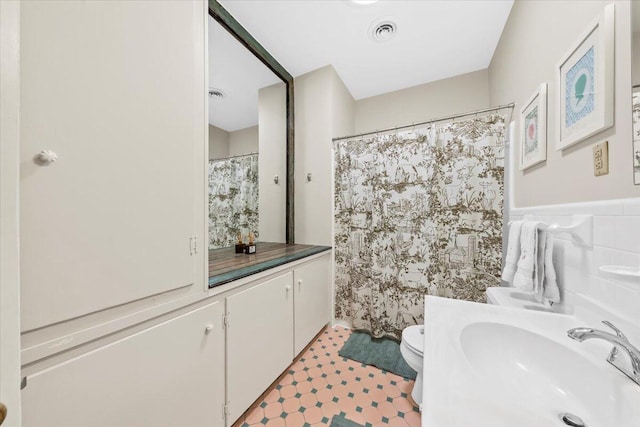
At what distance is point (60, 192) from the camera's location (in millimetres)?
567

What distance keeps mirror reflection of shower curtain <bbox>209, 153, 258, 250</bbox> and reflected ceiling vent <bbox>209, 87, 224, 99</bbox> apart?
42 centimetres

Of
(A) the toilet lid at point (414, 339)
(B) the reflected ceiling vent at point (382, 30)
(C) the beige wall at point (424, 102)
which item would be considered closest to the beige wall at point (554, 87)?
(C) the beige wall at point (424, 102)

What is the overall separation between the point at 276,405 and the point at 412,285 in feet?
4.02

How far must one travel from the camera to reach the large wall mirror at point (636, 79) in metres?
0.61

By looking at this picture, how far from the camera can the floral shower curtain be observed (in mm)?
1527

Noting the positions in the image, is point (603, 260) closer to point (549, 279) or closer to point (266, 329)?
point (549, 279)

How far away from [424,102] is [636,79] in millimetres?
1796

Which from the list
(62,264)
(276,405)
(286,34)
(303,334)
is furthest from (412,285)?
(286,34)

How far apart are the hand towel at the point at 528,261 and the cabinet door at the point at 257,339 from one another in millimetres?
1223

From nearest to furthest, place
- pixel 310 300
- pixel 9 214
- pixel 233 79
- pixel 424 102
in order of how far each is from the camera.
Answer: pixel 9 214 < pixel 233 79 < pixel 310 300 < pixel 424 102

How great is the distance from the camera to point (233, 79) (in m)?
1.64

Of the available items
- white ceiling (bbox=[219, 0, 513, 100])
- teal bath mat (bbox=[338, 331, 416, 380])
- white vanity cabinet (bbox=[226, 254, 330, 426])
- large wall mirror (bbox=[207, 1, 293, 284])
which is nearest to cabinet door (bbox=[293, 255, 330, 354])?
white vanity cabinet (bbox=[226, 254, 330, 426])

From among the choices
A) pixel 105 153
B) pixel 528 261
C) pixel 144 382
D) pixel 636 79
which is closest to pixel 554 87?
pixel 636 79

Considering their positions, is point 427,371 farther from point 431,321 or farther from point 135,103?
point 135,103
